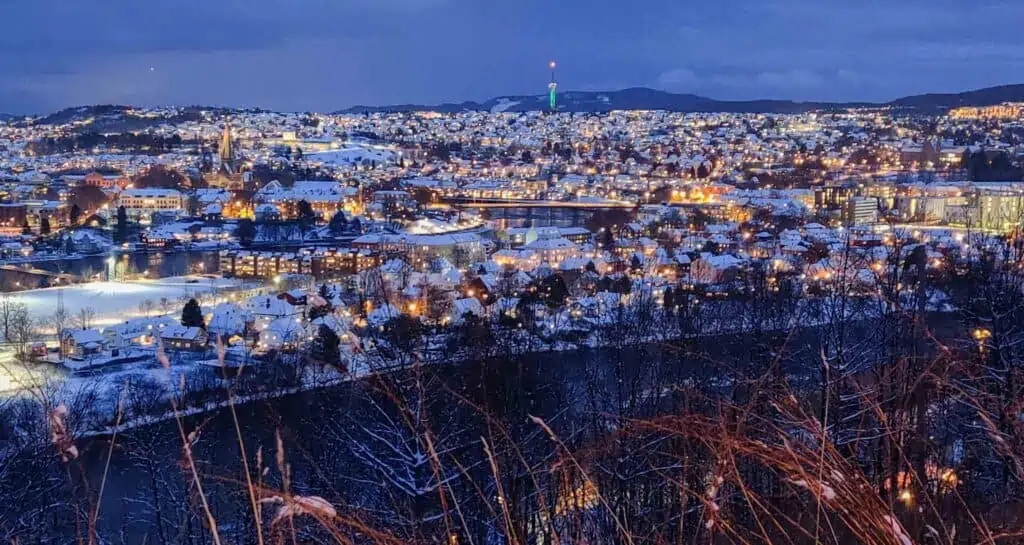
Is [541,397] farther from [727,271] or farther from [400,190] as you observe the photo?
[400,190]

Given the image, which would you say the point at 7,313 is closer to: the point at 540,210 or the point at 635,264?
the point at 635,264

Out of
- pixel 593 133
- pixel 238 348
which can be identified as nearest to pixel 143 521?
pixel 238 348

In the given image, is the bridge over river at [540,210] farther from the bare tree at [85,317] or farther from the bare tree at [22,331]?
the bare tree at [22,331]

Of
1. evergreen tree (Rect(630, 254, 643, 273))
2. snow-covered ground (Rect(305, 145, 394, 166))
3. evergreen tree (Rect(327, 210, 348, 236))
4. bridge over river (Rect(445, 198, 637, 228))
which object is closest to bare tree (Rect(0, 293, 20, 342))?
evergreen tree (Rect(630, 254, 643, 273))

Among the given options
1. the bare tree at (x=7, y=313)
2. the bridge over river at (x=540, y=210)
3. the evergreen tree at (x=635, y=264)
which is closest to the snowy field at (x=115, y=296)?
the bare tree at (x=7, y=313)

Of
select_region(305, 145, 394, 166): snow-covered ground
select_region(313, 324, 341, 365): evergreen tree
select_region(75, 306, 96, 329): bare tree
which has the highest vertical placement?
select_region(305, 145, 394, 166): snow-covered ground

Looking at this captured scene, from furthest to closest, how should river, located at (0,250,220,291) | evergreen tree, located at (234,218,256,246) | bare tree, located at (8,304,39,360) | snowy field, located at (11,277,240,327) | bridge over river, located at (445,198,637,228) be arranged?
bridge over river, located at (445,198,637,228) → evergreen tree, located at (234,218,256,246) → river, located at (0,250,220,291) → snowy field, located at (11,277,240,327) → bare tree, located at (8,304,39,360)

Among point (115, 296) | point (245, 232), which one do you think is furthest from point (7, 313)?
point (245, 232)

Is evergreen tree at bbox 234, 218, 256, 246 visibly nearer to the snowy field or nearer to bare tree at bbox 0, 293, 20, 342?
the snowy field
